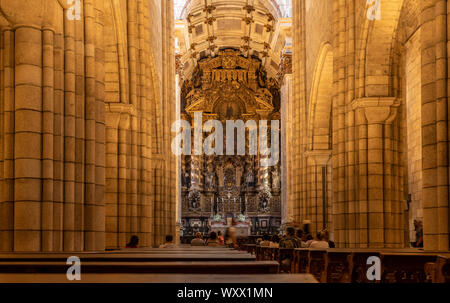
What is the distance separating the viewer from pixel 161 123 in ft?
62.2

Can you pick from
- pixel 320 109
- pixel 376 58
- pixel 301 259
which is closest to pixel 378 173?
pixel 376 58

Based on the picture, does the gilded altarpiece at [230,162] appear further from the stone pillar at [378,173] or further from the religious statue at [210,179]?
the stone pillar at [378,173]

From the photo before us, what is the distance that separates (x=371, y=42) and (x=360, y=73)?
723mm

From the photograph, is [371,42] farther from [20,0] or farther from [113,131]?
[20,0]

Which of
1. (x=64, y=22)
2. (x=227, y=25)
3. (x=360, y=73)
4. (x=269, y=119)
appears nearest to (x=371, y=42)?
(x=360, y=73)

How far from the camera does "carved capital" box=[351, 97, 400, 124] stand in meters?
13.0

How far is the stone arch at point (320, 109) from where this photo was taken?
746 inches

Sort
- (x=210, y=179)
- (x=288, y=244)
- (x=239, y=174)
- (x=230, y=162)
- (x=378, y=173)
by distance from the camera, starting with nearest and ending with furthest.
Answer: (x=288, y=244) → (x=378, y=173) → (x=210, y=179) → (x=239, y=174) → (x=230, y=162)

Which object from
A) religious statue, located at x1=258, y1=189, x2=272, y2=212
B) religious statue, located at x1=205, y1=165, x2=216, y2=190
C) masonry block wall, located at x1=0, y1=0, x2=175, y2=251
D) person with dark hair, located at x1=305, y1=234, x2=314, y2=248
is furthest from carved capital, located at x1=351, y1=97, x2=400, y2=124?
religious statue, located at x1=205, y1=165, x2=216, y2=190

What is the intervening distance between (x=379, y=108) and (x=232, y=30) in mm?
24268

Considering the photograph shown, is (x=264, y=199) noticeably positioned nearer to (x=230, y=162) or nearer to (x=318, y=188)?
(x=230, y=162)

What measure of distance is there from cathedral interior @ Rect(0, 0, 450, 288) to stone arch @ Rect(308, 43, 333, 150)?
0.14 feet

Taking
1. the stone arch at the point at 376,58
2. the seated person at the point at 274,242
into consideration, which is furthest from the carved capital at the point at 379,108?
the seated person at the point at 274,242

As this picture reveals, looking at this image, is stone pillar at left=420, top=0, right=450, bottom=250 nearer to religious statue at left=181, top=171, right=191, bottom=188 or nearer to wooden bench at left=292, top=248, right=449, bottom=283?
wooden bench at left=292, top=248, right=449, bottom=283
